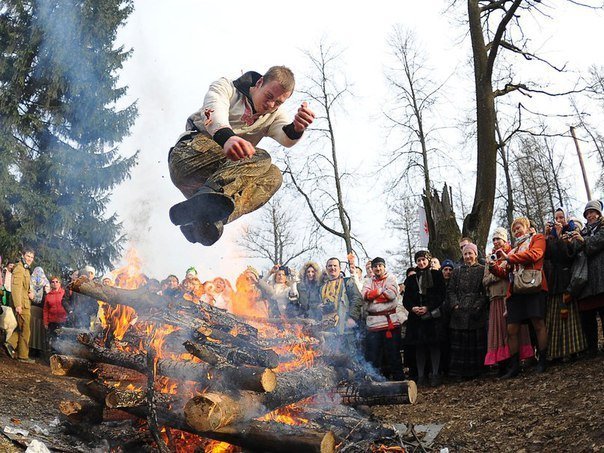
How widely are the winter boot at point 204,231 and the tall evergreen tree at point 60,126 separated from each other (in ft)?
20.5

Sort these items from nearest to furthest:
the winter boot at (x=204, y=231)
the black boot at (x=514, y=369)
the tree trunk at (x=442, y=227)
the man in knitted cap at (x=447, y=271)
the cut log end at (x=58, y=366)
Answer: the winter boot at (x=204, y=231) → the cut log end at (x=58, y=366) → the black boot at (x=514, y=369) → the man in knitted cap at (x=447, y=271) → the tree trunk at (x=442, y=227)

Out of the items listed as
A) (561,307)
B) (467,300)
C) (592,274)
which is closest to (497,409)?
(561,307)

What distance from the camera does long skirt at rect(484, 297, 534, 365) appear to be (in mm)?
7562

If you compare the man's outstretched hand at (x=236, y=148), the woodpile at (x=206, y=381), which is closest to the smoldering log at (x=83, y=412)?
the woodpile at (x=206, y=381)

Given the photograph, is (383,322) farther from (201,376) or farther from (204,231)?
(204,231)

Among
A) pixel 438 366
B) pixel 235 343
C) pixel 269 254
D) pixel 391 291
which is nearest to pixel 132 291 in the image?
pixel 235 343

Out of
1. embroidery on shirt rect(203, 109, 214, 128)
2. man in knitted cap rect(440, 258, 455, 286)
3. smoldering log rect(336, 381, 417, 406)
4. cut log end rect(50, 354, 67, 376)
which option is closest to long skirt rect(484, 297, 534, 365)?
man in knitted cap rect(440, 258, 455, 286)

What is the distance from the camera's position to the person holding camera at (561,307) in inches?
283

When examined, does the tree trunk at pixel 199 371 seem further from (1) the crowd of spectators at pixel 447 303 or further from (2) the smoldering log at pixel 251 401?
(1) the crowd of spectators at pixel 447 303

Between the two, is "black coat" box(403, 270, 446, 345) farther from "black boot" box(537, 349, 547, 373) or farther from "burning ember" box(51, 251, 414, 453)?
"burning ember" box(51, 251, 414, 453)

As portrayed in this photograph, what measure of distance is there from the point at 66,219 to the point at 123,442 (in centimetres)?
A: 851

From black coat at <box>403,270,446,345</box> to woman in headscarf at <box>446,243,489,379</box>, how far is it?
18 centimetres

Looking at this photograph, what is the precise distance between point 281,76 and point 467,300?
16.3 feet

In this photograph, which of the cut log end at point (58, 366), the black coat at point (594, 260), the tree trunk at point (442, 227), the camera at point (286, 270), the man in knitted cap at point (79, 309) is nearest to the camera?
the cut log end at point (58, 366)
